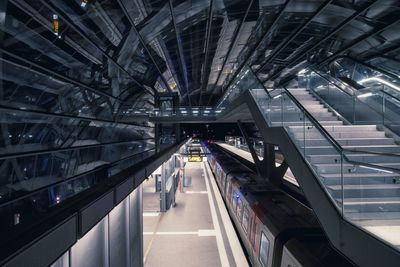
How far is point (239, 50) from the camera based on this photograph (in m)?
22.6

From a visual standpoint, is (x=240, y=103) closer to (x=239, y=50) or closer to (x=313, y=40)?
(x=313, y=40)

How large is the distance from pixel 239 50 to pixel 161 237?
16720 mm

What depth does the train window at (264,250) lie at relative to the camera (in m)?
5.79

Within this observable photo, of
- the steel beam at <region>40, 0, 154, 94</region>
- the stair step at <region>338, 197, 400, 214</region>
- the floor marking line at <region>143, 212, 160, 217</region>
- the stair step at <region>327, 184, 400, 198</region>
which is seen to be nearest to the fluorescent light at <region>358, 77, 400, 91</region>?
the stair step at <region>327, 184, 400, 198</region>

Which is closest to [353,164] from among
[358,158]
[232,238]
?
Answer: [358,158]

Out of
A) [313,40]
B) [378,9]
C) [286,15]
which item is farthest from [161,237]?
[313,40]

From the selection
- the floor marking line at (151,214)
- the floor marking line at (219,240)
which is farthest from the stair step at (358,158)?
the floor marking line at (151,214)

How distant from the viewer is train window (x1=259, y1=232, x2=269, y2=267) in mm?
5786

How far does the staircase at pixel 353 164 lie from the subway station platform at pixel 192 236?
489cm

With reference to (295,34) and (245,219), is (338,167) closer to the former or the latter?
(245,219)

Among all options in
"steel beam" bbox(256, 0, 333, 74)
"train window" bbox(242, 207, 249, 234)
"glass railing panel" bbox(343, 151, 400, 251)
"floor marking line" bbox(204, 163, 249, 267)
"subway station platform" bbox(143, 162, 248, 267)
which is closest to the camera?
"glass railing panel" bbox(343, 151, 400, 251)

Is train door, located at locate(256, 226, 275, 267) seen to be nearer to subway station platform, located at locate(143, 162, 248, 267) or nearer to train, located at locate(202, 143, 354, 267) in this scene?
train, located at locate(202, 143, 354, 267)

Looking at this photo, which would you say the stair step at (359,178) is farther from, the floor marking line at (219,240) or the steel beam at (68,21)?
the steel beam at (68,21)

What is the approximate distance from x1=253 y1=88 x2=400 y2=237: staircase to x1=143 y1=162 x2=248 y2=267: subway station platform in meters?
4.89
